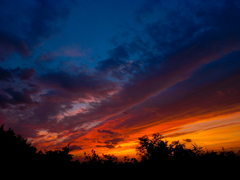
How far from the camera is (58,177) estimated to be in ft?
61.8

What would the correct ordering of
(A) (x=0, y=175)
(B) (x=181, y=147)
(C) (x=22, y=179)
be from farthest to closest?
(B) (x=181, y=147), (A) (x=0, y=175), (C) (x=22, y=179)

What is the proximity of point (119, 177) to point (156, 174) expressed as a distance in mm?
5833

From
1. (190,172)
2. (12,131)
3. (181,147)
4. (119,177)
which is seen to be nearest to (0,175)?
(119,177)

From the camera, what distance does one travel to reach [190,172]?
21109mm

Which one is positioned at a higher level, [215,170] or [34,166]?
[34,166]

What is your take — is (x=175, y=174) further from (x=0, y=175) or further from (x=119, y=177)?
(x=0, y=175)

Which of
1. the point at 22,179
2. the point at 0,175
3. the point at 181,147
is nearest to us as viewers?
the point at 22,179

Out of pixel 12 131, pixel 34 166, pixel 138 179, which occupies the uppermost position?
pixel 12 131

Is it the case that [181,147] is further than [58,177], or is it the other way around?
[181,147]

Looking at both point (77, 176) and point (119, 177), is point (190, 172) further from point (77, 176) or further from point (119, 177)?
point (77, 176)

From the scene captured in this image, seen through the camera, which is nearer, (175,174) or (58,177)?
(58,177)

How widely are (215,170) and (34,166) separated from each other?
28430 mm

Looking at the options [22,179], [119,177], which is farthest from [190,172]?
[22,179]

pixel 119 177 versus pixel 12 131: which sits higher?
pixel 12 131
